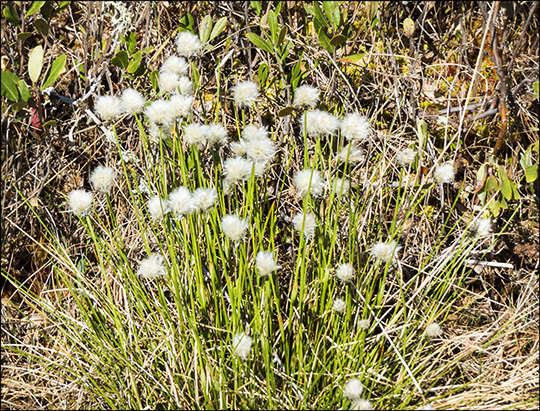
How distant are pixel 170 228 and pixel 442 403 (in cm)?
85

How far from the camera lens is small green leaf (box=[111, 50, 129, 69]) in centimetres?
172

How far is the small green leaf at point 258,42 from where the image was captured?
1.65m

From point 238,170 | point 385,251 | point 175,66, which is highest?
point 175,66

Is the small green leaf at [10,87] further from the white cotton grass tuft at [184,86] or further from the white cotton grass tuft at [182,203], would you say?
the white cotton grass tuft at [182,203]

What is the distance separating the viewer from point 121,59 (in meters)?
1.73

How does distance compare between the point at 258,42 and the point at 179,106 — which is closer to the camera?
the point at 179,106

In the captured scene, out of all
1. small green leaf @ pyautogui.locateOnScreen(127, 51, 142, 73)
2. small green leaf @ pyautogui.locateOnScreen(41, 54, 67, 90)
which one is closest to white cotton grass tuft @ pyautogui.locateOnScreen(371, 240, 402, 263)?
small green leaf @ pyautogui.locateOnScreen(127, 51, 142, 73)

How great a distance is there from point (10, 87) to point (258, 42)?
0.75 metres

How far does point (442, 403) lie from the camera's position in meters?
1.38

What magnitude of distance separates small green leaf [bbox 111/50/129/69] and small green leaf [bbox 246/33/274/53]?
1.33 ft

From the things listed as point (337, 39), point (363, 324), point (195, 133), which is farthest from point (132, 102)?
point (363, 324)

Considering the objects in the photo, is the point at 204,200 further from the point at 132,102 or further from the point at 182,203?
the point at 132,102

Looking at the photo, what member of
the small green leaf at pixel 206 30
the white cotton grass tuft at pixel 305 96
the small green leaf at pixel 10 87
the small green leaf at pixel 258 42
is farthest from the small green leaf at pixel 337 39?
the small green leaf at pixel 10 87

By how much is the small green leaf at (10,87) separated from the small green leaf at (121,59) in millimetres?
306
